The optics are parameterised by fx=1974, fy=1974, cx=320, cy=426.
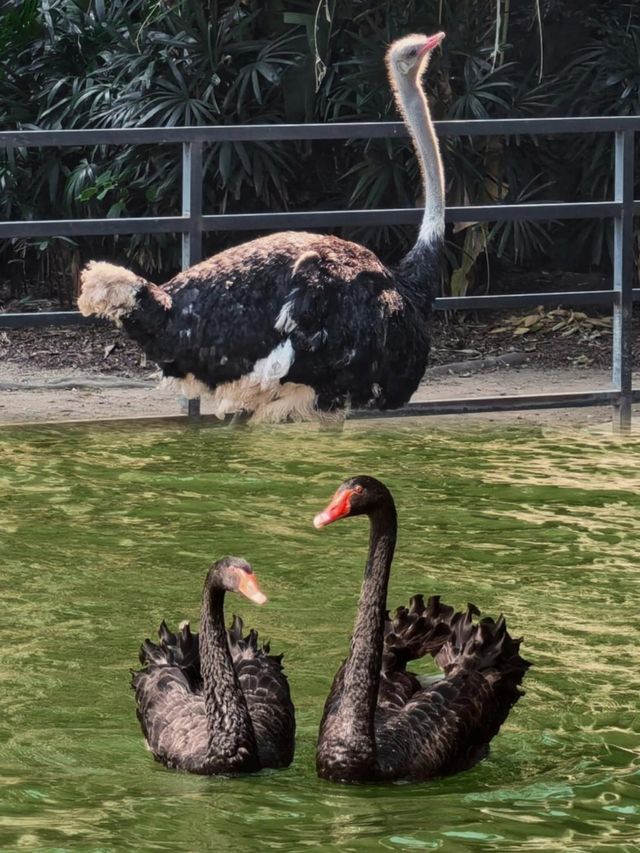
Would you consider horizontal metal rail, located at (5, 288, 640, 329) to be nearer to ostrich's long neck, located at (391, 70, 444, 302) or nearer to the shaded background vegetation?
ostrich's long neck, located at (391, 70, 444, 302)

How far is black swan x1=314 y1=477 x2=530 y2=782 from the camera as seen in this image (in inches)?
193

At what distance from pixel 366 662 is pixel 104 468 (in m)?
3.41

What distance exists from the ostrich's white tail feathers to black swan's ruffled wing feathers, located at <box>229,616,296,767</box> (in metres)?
2.76

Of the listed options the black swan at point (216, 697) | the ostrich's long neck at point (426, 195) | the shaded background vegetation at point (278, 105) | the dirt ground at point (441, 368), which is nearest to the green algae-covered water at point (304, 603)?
the black swan at point (216, 697)

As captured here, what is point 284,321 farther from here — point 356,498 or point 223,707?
point 223,707

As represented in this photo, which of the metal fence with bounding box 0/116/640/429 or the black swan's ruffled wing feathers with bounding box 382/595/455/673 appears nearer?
the black swan's ruffled wing feathers with bounding box 382/595/455/673

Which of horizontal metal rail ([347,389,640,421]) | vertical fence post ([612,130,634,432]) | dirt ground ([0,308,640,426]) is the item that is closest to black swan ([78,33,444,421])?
horizontal metal rail ([347,389,640,421])

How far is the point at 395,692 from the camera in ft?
17.3

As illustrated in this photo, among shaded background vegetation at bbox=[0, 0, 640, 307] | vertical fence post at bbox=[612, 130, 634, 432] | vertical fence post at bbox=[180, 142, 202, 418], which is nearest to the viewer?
vertical fence post at bbox=[180, 142, 202, 418]

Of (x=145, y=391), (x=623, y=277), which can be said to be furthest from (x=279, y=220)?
(x=145, y=391)

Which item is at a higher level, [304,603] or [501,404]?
[501,404]

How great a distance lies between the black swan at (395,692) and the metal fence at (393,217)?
3777mm

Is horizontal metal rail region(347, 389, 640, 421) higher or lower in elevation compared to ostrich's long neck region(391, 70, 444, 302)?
lower

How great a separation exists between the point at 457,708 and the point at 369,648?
295 mm
